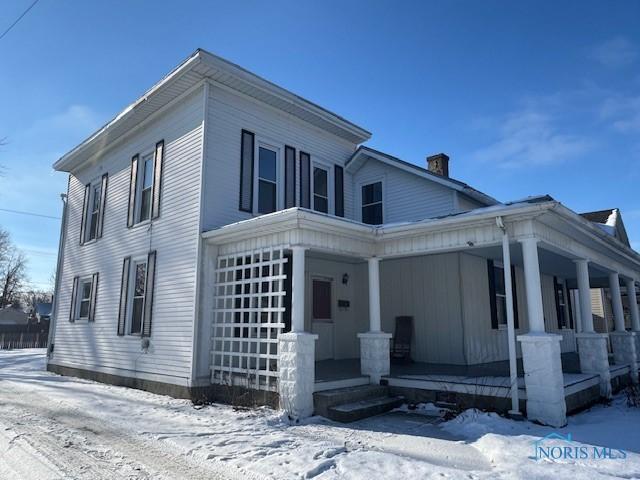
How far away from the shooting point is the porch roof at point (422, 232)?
700 cm

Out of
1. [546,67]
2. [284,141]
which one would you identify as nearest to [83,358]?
[284,141]

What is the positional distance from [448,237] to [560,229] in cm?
199

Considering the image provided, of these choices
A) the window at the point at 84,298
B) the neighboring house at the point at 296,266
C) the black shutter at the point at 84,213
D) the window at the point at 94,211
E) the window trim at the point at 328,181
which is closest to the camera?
the neighboring house at the point at 296,266

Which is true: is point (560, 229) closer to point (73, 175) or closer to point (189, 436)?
point (189, 436)

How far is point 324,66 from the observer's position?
10031mm

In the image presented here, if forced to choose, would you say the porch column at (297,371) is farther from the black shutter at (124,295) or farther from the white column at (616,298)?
the white column at (616,298)

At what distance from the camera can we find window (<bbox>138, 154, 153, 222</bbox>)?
11.3m

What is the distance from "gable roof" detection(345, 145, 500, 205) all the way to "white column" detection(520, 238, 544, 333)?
3.90 metres

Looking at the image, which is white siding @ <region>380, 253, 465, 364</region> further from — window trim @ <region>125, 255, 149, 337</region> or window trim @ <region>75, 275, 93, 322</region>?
window trim @ <region>75, 275, 93, 322</region>

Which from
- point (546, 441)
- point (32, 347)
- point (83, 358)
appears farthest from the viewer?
point (32, 347)

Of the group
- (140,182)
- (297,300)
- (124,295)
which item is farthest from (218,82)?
(124,295)

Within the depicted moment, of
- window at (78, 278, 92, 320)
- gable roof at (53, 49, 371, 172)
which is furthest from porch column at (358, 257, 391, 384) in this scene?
window at (78, 278, 92, 320)

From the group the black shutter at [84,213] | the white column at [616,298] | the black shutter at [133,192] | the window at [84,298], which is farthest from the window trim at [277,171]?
the white column at [616,298]

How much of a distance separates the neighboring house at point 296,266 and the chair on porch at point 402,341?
0.48 feet
